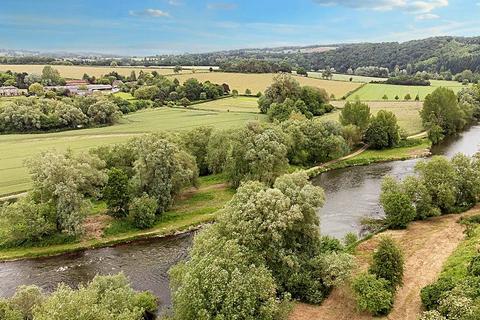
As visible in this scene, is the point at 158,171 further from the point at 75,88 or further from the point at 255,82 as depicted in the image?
the point at 255,82

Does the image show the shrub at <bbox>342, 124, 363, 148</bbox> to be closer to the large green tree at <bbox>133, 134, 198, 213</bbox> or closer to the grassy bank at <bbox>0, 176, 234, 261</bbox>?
the grassy bank at <bbox>0, 176, 234, 261</bbox>

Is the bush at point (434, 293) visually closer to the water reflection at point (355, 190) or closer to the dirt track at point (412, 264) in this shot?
the dirt track at point (412, 264)

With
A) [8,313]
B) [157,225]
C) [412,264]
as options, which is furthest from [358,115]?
[8,313]

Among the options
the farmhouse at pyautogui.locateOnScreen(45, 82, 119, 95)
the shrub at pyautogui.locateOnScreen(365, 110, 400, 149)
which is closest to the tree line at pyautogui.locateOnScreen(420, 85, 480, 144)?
the shrub at pyautogui.locateOnScreen(365, 110, 400, 149)

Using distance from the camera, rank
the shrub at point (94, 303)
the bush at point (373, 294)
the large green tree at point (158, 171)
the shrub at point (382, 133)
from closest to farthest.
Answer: the shrub at point (94, 303), the bush at point (373, 294), the large green tree at point (158, 171), the shrub at point (382, 133)

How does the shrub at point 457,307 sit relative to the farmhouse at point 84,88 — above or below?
below

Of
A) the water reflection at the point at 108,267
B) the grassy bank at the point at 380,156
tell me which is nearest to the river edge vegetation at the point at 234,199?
the grassy bank at the point at 380,156
